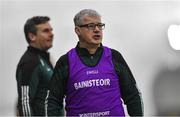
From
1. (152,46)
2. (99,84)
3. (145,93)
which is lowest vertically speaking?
(145,93)

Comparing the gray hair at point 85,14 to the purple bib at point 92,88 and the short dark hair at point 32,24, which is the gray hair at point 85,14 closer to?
the purple bib at point 92,88

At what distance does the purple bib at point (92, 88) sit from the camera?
434 centimetres

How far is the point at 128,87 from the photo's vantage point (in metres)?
4.49

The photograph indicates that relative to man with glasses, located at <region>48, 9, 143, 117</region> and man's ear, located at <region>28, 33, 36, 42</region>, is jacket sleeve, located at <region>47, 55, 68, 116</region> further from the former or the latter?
man's ear, located at <region>28, 33, 36, 42</region>

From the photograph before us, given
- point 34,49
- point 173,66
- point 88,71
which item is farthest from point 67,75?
point 173,66

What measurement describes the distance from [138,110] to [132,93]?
0.48 ft

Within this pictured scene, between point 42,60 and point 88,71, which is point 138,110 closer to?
point 88,71

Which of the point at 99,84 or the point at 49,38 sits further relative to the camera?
the point at 49,38

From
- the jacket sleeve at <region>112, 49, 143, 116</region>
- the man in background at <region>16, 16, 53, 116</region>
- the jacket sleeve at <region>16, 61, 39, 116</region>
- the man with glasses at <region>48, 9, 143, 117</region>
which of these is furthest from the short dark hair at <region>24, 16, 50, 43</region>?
the jacket sleeve at <region>112, 49, 143, 116</region>

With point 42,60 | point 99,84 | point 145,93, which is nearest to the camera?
point 99,84

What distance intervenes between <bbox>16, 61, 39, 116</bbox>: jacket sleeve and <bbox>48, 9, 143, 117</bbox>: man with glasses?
0.41 m

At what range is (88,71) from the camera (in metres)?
→ 4.36

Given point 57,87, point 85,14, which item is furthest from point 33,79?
point 85,14

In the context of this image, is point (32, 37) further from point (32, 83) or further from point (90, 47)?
point (90, 47)
